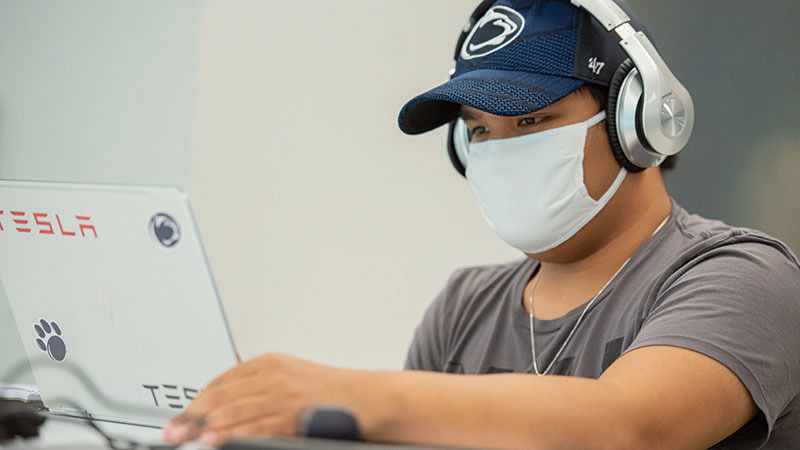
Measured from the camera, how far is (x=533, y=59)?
1.01m

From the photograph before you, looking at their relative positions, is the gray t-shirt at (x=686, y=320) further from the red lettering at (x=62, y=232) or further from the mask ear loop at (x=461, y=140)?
the red lettering at (x=62, y=232)

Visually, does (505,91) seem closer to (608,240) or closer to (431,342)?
(608,240)

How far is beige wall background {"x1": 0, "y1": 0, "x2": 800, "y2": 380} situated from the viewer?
1808 millimetres

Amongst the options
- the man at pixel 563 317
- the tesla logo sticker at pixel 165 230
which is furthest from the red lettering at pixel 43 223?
the man at pixel 563 317

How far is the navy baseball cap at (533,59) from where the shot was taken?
974 mm

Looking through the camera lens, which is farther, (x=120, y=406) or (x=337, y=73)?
(x=337, y=73)

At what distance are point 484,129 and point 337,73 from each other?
32.1 inches

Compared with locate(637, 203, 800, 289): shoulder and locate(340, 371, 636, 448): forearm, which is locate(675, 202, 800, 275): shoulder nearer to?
locate(637, 203, 800, 289): shoulder

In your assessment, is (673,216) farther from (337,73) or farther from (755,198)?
(337,73)

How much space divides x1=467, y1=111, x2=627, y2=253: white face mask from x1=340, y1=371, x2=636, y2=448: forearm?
0.40 metres

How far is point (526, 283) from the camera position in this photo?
120cm

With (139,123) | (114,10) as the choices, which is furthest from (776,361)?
(114,10)

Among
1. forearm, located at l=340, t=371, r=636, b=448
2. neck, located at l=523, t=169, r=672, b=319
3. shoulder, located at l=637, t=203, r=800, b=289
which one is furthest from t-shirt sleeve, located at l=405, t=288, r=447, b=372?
forearm, located at l=340, t=371, r=636, b=448

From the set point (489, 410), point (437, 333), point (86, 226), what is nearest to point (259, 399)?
point (489, 410)
